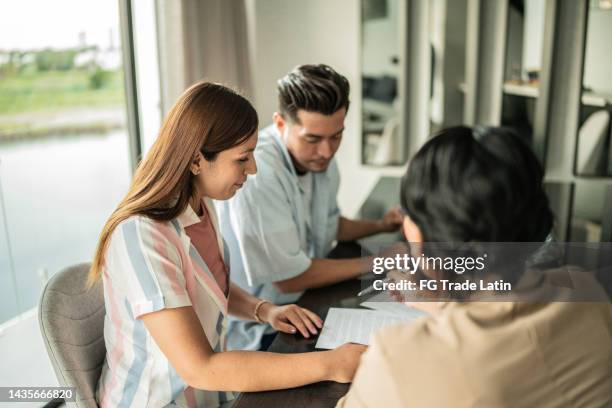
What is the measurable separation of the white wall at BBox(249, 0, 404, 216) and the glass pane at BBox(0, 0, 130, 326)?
805 millimetres

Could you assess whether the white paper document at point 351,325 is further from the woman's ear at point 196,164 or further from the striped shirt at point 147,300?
the woman's ear at point 196,164

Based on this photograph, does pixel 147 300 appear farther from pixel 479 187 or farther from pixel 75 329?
pixel 479 187

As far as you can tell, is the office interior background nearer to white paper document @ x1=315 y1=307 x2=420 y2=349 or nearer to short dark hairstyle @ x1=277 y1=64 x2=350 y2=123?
short dark hairstyle @ x1=277 y1=64 x2=350 y2=123

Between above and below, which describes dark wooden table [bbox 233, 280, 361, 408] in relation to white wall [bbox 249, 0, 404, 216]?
below

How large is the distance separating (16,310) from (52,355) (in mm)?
1153

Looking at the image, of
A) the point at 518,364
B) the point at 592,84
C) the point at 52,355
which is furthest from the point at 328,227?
the point at 592,84

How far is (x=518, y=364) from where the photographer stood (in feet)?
2.32

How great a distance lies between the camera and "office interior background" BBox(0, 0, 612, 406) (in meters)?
2.16

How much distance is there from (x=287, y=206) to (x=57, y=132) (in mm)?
1492

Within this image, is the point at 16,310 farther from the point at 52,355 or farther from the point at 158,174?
the point at 158,174

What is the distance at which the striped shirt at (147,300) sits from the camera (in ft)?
3.35

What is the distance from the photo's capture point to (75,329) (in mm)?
1105

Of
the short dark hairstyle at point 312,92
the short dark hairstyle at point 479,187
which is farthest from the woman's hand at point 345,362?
the short dark hairstyle at point 312,92

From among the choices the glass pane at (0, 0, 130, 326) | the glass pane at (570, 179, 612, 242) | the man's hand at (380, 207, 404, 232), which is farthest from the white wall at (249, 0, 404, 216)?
the man's hand at (380, 207, 404, 232)
